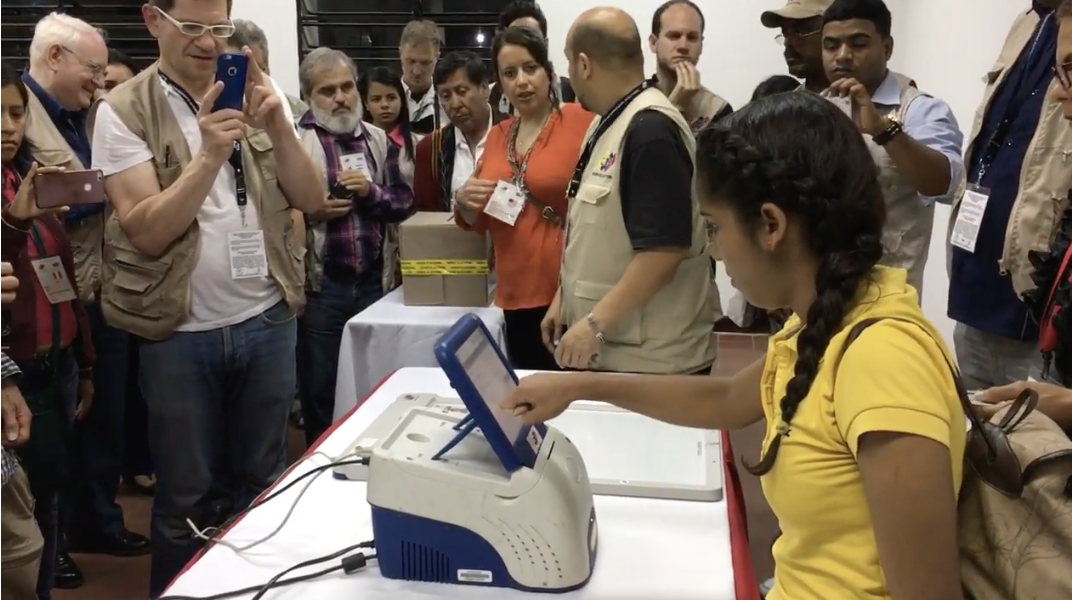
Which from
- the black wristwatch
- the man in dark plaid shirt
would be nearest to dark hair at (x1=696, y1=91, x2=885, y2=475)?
the black wristwatch

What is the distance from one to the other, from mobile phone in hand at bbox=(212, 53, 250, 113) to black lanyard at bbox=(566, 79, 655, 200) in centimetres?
76

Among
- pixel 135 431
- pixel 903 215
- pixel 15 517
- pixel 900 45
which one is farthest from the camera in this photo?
pixel 900 45

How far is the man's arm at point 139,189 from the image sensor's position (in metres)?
1.59

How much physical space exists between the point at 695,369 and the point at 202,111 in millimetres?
1202

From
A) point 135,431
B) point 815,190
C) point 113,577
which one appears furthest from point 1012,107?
point 135,431

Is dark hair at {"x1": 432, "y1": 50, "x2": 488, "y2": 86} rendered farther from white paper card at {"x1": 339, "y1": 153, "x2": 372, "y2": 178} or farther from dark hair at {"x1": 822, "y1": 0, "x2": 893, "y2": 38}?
dark hair at {"x1": 822, "y1": 0, "x2": 893, "y2": 38}

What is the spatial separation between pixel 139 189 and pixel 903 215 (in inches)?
68.7

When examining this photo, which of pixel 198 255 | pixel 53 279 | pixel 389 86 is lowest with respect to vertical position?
pixel 53 279

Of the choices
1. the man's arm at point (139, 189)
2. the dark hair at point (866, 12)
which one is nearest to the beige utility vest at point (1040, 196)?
the dark hair at point (866, 12)

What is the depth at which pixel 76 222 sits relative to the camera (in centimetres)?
236

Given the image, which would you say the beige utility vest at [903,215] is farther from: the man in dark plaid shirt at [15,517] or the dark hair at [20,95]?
the dark hair at [20,95]

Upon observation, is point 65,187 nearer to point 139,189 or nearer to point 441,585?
point 139,189

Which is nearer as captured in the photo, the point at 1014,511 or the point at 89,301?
the point at 1014,511

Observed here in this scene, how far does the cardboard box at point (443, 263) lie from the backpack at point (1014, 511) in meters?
1.82
